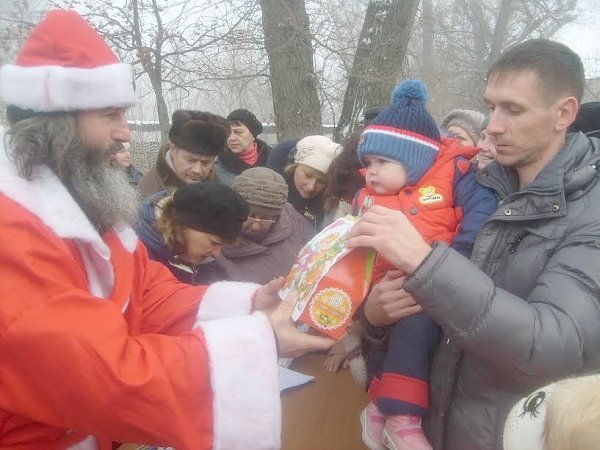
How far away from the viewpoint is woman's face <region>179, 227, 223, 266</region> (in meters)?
2.37

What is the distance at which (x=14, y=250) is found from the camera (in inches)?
43.6

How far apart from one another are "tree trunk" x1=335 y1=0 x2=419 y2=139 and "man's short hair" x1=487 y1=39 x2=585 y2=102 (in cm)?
430

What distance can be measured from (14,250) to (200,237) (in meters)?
1.27

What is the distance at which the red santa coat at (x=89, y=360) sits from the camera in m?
1.09

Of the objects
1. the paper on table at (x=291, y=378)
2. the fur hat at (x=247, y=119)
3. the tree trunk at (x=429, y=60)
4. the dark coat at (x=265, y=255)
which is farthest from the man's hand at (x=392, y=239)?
the tree trunk at (x=429, y=60)

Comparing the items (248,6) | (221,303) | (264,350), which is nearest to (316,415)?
(221,303)

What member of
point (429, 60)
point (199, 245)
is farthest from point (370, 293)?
point (429, 60)

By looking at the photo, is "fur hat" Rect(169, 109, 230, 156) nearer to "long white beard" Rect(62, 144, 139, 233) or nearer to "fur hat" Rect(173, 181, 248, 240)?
"fur hat" Rect(173, 181, 248, 240)

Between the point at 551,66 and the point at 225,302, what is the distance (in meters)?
1.29

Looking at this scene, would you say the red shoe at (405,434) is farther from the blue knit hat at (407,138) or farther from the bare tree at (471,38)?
the bare tree at (471,38)

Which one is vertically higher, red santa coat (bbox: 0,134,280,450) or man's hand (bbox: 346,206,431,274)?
man's hand (bbox: 346,206,431,274)

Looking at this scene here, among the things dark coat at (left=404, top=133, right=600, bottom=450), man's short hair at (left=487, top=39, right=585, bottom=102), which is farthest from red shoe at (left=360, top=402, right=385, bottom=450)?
man's short hair at (left=487, top=39, right=585, bottom=102)

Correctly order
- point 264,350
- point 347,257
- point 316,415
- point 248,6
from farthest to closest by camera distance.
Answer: point 248,6, point 316,415, point 347,257, point 264,350

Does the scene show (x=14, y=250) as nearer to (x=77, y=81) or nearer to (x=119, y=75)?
(x=77, y=81)
